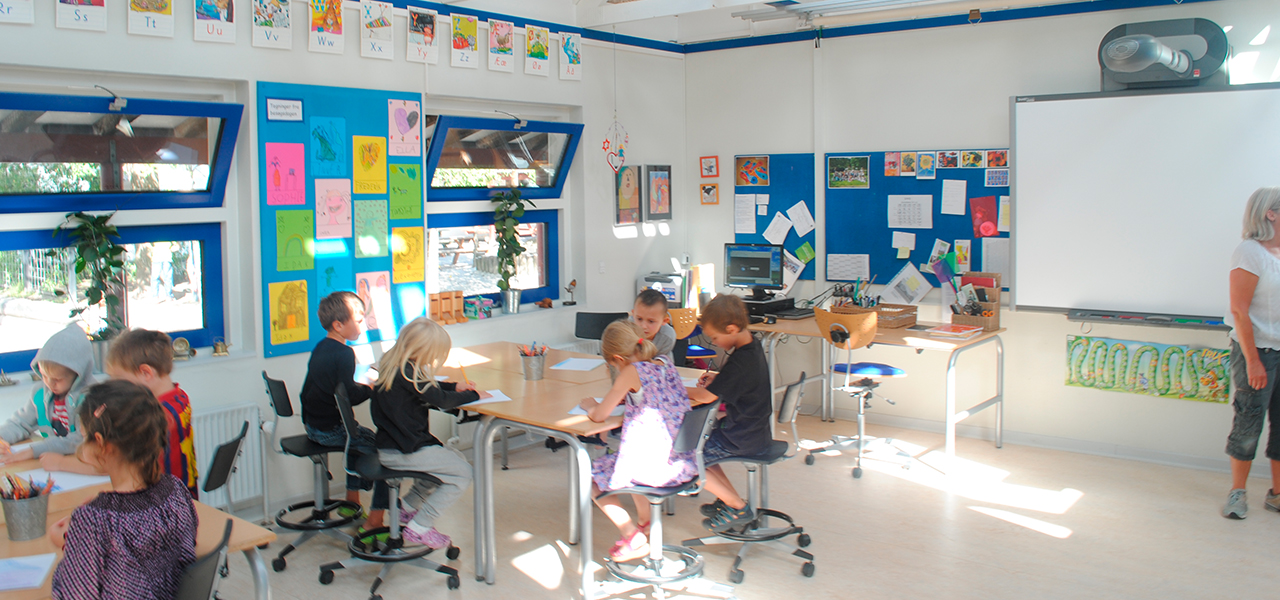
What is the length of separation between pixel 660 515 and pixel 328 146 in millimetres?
2703

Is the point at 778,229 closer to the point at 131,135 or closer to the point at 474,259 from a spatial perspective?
the point at 474,259

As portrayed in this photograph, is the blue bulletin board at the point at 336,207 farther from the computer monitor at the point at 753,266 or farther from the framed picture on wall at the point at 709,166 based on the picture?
the framed picture on wall at the point at 709,166

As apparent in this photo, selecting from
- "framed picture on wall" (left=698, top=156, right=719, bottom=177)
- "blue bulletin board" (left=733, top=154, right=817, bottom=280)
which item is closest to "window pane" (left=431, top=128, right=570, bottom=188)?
"framed picture on wall" (left=698, top=156, right=719, bottom=177)

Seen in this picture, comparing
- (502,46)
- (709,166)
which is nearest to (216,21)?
(502,46)

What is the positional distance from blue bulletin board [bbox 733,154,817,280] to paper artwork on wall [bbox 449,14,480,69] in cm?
242

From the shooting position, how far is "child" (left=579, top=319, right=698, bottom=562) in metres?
3.51

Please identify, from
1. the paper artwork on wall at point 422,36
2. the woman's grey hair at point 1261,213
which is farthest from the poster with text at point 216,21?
the woman's grey hair at point 1261,213

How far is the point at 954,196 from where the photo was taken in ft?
19.9

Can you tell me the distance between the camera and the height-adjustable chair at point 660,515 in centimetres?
347

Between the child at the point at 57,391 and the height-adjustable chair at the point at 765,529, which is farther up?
the child at the point at 57,391

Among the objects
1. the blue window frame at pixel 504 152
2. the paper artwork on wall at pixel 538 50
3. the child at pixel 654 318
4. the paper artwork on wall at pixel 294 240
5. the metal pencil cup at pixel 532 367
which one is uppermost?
the paper artwork on wall at pixel 538 50

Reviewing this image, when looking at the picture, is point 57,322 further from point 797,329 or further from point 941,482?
point 941,482

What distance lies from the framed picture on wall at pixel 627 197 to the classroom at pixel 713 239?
3 cm

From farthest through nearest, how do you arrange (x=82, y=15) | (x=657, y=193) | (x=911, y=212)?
1. (x=657, y=193)
2. (x=911, y=212)
3. (x=82, y=15)
